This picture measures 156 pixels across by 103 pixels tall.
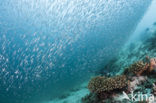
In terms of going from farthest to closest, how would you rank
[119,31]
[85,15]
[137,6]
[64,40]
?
[137,6] < [119,31] < [85,15] < [64,40]

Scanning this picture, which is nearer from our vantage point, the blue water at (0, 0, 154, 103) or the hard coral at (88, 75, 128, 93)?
the hard coral at (88, 75, 128, 93)

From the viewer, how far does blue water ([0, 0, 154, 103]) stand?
40.2 ft

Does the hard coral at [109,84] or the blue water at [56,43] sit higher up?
the blue water at [56,43]

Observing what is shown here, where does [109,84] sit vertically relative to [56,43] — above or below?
below

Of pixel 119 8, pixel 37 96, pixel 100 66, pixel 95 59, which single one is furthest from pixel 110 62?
pixel 37 96

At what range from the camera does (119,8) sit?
663 inches

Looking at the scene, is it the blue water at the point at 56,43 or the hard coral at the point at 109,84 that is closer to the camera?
the hard coral at the point at 109,84

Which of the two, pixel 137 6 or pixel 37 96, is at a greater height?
pixel 137 6

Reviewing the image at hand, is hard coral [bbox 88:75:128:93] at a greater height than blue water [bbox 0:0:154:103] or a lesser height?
lesser

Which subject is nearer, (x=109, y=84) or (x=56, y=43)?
(x=109, y=84)

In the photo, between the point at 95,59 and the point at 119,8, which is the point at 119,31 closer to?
the point at 119,8

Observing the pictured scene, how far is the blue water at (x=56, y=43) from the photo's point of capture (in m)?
12.2

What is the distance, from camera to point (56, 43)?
12.1m

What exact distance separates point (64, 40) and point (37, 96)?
8.05m
